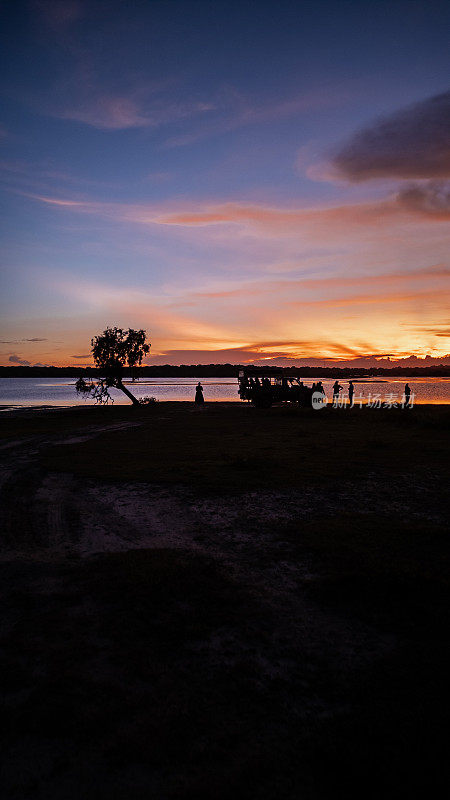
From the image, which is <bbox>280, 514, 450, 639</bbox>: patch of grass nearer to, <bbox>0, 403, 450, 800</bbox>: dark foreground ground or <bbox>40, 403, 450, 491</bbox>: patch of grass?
<bbox>0, 403, 450, 800</bbox>: dark foreground ground

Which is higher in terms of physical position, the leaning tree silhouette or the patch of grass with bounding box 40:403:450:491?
the leaning tree silhouette

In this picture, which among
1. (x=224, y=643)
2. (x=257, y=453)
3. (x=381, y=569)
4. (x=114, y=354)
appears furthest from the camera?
(x=114, y=354)

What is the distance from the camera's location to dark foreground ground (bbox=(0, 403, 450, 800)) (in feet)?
8.34

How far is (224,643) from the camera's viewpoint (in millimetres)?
3799

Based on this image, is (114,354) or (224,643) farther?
(114,354)

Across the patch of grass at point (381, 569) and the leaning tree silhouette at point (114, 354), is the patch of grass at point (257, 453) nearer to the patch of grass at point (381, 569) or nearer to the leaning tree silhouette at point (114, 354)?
the patch of grass at point (381, 569)

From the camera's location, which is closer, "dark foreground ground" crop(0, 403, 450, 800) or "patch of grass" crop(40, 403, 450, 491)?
"dark foreground ground" crop(0, 403, 450, 800)

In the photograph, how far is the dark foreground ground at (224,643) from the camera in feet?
8.34

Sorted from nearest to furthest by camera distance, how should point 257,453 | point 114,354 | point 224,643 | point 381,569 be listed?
point 224,643 → point 381,569 → point 257,453 → point 114,354

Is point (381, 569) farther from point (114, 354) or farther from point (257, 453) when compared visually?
point (114, 354)

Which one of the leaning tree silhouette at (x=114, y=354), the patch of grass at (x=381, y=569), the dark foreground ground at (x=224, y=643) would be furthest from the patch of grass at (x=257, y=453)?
the leaning tree silhouette at (x=114, y=354)

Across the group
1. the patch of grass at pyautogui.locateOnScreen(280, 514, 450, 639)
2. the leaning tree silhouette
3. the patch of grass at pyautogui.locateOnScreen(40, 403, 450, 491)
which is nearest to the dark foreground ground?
the patch of grass at pyautogui.locateOnScreen(280, 514, 450, 639)

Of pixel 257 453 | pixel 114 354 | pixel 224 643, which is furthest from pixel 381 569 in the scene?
pixel 114 354

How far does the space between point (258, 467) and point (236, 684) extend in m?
8.49
